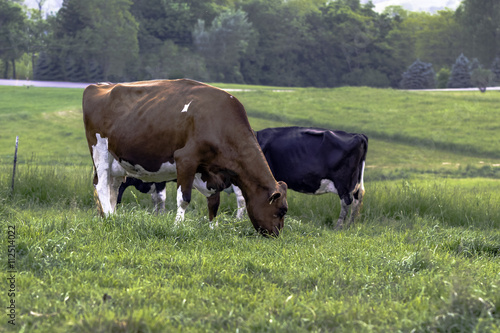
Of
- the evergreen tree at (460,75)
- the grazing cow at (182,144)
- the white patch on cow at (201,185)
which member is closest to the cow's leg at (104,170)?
the grazing cow at (182,144)

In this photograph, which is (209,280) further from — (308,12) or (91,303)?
(308,12)

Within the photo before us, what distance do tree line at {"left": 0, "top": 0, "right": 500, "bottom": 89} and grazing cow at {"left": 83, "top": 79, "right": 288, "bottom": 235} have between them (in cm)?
4136

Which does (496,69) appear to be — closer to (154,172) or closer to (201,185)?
(201,185)

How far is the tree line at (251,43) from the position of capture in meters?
50.6

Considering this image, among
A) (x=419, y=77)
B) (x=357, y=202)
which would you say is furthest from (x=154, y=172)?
(x=419, y=77)

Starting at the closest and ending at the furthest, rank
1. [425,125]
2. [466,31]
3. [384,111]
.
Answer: [425,125]
[384,111]
[466,31]

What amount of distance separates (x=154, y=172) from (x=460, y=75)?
173 feet

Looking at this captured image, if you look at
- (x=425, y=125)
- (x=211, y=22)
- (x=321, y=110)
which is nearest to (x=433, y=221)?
(x=425, y=125)

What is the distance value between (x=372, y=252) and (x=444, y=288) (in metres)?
1.77

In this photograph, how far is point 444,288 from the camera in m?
5.32

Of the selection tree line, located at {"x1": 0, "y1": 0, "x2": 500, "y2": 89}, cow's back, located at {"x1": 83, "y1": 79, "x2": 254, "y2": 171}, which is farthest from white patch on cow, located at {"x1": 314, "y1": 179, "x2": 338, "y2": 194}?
tree line, located at {"x1": 0, "y1": 0, "x2": 500, "y2": 89}

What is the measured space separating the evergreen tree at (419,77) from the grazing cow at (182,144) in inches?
2110

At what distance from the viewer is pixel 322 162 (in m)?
10.4

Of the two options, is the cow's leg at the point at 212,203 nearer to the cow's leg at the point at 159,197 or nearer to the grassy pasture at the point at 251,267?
the grassy pasture at the point at 251,267
